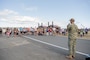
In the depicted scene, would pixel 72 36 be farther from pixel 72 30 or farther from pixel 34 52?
pixel 34 52

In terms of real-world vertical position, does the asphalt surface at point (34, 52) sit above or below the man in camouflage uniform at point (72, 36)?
below

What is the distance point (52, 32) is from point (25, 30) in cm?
836

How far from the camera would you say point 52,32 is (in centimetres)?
4519

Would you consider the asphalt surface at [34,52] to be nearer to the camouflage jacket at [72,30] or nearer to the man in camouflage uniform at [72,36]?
the man in camouflage uniform at [72,36]

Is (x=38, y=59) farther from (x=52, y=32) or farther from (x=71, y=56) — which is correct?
(x=52, y=32)

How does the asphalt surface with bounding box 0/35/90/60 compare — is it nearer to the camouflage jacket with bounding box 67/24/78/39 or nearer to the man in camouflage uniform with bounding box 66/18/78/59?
the man in camouflage uniform with bounding box 66/18/78/59

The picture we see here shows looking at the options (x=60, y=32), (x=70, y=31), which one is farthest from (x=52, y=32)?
(x=70, y=31)

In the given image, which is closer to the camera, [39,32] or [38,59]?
[38,59]

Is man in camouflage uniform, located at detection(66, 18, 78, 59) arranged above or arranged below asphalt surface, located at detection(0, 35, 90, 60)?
above

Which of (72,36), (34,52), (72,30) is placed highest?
(72,30)

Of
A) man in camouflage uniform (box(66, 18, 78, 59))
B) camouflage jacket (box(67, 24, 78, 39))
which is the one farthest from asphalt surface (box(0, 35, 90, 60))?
camouflage jacket (box(67, 24, 78, 39))

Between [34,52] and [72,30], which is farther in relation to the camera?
[34,52]

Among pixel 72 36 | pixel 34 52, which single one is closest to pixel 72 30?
pixel 72 36

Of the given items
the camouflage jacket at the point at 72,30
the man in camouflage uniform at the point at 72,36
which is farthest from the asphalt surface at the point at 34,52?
the camouflage jacket at the point at 72,30
